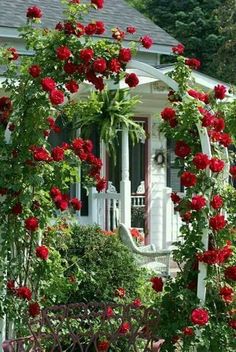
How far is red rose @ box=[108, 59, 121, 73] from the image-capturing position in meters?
6.14

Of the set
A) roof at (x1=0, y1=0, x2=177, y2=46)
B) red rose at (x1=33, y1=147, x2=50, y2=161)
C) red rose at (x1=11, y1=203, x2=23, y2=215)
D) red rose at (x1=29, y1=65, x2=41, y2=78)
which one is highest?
roof at (x1=0, y1=0, x2=177, y2=46)

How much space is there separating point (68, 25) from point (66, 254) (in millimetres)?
2659

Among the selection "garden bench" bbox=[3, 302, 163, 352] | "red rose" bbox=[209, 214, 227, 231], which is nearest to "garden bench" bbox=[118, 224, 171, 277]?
"garden bench" bbox=[3, 302, 163, 352]

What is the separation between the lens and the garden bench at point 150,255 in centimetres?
1090

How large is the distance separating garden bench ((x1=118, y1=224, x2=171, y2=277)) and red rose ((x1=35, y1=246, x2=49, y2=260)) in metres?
4.65

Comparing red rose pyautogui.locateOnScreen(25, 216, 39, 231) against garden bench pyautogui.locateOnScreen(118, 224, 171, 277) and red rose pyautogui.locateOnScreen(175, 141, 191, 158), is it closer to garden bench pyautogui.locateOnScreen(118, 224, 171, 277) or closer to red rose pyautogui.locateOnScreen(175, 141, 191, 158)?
red rose pyautogui.locateOnScreen(175, 141, 191, 158)

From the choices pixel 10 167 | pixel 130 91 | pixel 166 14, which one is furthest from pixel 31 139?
pixel 166 14

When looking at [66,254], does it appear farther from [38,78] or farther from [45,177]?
[38,78]

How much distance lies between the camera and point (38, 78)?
19.9ft

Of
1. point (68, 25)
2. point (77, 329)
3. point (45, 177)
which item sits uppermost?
point (68, 25)

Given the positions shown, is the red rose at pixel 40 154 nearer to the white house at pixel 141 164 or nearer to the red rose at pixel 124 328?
the red rose at pixel 124 328

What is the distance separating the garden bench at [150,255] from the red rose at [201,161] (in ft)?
16.4

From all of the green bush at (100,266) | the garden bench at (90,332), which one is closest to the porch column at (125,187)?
the green bush at (100,266)

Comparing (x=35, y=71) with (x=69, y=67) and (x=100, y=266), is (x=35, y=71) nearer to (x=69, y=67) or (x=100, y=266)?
(x=69, y=67)
